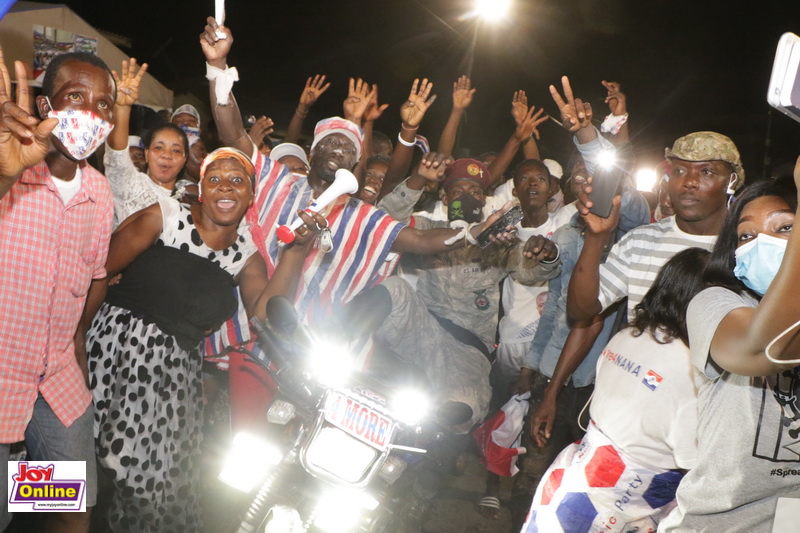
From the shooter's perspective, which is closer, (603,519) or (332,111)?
(603,519)

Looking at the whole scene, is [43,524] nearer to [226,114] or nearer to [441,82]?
[226,114]

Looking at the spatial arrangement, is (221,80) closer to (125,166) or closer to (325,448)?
(125,166)

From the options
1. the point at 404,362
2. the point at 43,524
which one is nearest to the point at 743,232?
the point at 404,362

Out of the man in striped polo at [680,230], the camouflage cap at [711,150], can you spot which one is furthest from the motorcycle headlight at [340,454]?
the camouflage cap at [711,150]

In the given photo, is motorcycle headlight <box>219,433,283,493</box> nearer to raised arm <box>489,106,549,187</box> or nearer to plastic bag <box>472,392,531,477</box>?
plastic bag <box>472,392,531,477</box>

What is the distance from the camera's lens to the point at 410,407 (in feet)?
9.29

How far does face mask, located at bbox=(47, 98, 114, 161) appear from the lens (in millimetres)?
2941

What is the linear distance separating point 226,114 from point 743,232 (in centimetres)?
328

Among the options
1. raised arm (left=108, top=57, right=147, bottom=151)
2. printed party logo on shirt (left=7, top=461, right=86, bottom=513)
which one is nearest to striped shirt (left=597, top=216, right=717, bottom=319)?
printed party logo on shirt (left=7, top=461, right=86, bottom=513)

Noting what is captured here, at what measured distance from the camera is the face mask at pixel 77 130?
294cm

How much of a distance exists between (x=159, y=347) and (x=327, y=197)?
1.30 meters

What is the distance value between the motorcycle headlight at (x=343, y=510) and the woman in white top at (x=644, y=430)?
0.84 meters

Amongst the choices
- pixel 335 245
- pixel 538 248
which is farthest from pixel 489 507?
pixel 335 245

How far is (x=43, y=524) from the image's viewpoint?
10.8 feet
